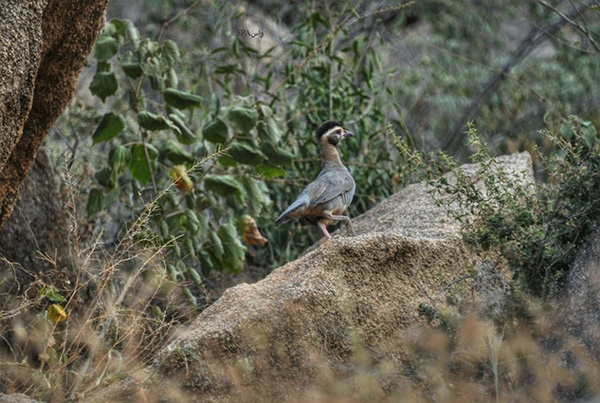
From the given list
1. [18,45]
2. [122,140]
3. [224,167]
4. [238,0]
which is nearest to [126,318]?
[18,45]

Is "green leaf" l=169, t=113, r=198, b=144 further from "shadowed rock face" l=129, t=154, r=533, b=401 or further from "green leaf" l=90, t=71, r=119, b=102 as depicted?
"shadowed rock face" l=129, t=154, r=533, b=401

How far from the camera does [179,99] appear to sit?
20.5 feet

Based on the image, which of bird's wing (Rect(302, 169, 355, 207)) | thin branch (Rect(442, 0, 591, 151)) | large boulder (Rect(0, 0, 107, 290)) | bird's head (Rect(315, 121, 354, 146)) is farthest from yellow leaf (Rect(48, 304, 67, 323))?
thin branch (Rect(442, 0, 591, 151))

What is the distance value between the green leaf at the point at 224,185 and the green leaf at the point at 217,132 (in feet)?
0.73

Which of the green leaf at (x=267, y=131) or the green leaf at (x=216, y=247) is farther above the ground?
the green leaf at (x=267, y=131)

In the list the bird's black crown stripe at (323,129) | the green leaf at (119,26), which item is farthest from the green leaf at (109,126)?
the bird's black crown stripe at (323,129)

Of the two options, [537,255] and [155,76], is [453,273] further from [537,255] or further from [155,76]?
[155,76]

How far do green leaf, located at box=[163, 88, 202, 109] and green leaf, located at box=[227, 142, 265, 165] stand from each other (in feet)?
1.18

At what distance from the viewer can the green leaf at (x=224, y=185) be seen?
618cm

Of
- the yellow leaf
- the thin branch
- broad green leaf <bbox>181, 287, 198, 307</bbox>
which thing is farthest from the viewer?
the thin branch

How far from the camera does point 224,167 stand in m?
6.80

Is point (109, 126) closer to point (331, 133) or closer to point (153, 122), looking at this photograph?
point (153, 122)

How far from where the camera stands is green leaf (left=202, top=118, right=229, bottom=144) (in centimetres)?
622

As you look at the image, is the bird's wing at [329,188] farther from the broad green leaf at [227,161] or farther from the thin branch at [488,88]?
the thin branch at [488,88]
